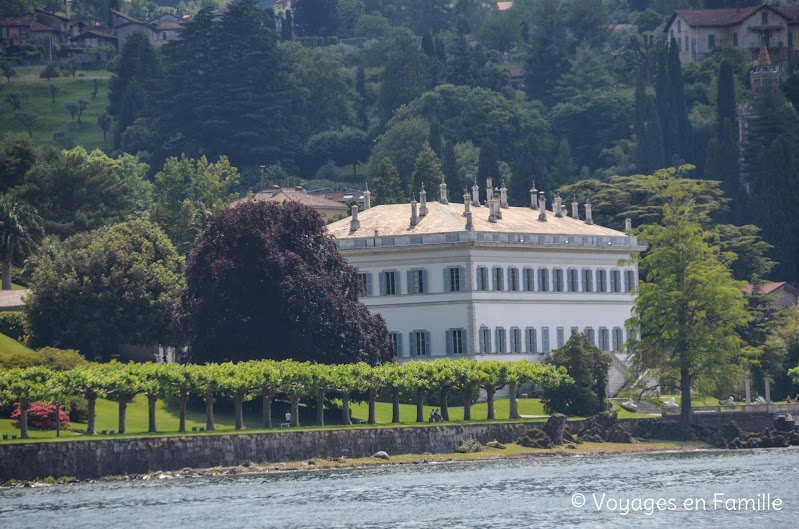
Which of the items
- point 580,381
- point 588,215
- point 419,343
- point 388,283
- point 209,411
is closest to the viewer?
point 209,411

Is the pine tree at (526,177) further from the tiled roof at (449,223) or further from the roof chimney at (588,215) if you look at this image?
the tiled roof at (449,223)

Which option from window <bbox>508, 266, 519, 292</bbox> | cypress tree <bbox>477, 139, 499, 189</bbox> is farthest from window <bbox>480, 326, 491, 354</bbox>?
cypress tree <bbox>477, 139, 499, 189</bbox>

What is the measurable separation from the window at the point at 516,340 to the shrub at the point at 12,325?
92.0 ft

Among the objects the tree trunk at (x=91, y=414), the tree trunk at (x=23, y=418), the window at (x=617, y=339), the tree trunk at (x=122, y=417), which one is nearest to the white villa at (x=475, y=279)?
the window at (x=617, y=339)

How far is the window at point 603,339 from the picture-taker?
112m

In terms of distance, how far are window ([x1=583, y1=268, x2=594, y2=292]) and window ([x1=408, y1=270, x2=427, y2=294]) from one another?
11.4m

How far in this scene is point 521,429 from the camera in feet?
→ 287

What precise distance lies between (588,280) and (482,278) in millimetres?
Result: 9488

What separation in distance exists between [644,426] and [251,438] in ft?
78.9

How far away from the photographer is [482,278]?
105m

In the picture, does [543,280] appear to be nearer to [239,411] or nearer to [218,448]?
[239,411]

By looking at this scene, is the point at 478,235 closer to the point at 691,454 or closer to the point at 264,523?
the point at 691,454

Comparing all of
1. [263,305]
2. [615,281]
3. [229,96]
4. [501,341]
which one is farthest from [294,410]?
[229,96]

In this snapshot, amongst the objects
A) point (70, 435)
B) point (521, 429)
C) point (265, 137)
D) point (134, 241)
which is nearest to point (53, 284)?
point (134, 241)
